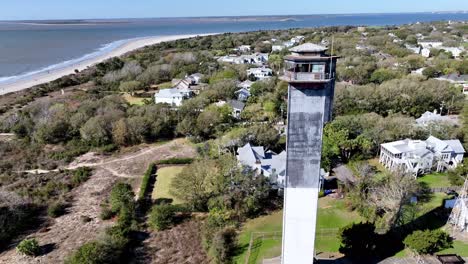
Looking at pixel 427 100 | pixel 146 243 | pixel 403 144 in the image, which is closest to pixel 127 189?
pixel 146 243

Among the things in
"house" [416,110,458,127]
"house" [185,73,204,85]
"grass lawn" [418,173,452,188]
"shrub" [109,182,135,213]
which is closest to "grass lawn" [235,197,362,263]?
"grass lawn" [418,173,452,188]

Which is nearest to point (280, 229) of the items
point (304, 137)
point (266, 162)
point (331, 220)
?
point (331, 220)

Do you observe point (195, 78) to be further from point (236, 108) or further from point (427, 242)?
point (427, 242)

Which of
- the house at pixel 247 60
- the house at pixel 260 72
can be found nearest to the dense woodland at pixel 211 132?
the house at pixel 260 72

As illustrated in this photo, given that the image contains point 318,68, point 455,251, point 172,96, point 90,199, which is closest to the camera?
point 318,68

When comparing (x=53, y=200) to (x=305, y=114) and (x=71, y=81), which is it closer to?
(x=305, y=114)

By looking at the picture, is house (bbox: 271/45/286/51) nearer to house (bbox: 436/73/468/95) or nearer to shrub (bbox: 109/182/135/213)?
house (bbox: 436/73/468/95)

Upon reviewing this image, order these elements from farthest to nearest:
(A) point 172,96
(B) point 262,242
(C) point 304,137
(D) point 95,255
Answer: (A) point 172,96
(B) point 262,242
(D) point 95,255
(C) point 304,137
